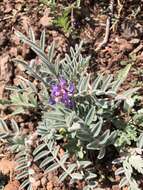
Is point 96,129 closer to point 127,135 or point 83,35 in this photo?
point 127,135

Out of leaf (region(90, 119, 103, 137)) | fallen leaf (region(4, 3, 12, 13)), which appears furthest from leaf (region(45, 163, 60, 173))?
fallen leaf (region(4, 3, 12, 13))

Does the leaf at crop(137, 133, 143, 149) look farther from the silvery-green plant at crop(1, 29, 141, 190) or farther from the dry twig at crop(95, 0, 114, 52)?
the dry twig at crop(95, 0, 114, 52)

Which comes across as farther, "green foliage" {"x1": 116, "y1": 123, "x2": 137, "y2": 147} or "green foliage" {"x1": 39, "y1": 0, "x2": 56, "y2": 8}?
"green foliage" {"x1": 39, "y1": 0, "x2": 56, "y2": 8}

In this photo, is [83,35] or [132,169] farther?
[83,35]

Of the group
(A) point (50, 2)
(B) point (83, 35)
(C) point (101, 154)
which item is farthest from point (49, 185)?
(A) point (50, 2)

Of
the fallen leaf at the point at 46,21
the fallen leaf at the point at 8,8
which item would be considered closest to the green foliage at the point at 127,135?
the fallen leaf at the point at 46,21

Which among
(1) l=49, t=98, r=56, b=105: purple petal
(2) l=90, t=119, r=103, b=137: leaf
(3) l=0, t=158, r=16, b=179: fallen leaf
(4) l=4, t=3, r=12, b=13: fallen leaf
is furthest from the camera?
(4) l=4, t=3, r=12, b=13: fallen leaf

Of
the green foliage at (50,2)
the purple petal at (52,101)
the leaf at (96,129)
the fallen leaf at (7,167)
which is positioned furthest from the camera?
the green foliage at (50,2)

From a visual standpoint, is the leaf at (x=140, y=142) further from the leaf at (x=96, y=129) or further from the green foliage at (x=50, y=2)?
the green foliage at (x=50, y=2)
